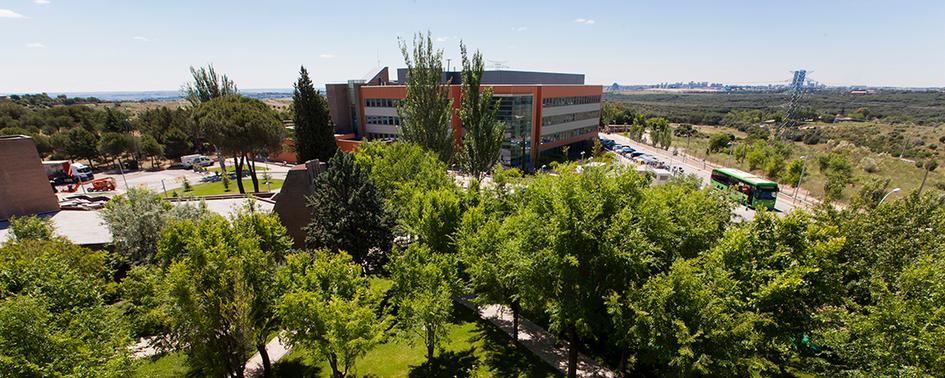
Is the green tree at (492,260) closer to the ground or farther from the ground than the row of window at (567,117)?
closer to the ground

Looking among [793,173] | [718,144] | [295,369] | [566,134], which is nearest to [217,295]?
[295,369]

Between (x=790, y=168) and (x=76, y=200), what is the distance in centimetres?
8048

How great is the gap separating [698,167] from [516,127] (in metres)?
33.7

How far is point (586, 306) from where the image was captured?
46.9ft

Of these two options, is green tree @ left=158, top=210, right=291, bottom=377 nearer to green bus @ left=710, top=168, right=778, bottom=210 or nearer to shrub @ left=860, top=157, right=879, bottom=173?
green bus @ left=710, top=168, right=778, bottom=210

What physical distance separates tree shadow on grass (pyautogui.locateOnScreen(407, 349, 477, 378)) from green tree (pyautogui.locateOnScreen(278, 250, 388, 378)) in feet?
13.8

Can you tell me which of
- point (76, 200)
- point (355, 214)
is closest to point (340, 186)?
point (355, 214)

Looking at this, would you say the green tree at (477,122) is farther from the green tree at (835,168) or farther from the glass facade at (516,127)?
the green tree at (835,168)

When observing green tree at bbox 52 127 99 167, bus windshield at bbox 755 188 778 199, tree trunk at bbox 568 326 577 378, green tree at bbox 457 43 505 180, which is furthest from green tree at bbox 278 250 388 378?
green tree at bbox 52 127 99 167

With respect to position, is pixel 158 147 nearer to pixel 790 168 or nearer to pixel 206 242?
pixel 206 242

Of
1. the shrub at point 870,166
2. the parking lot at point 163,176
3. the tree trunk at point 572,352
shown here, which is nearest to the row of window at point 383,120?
the parking lot at point 163,176

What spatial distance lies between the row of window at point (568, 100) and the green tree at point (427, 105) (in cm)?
2365

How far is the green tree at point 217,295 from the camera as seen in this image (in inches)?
539

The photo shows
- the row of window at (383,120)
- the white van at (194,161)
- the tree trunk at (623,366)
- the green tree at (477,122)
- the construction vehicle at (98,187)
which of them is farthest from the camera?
the white van at (194,161)
